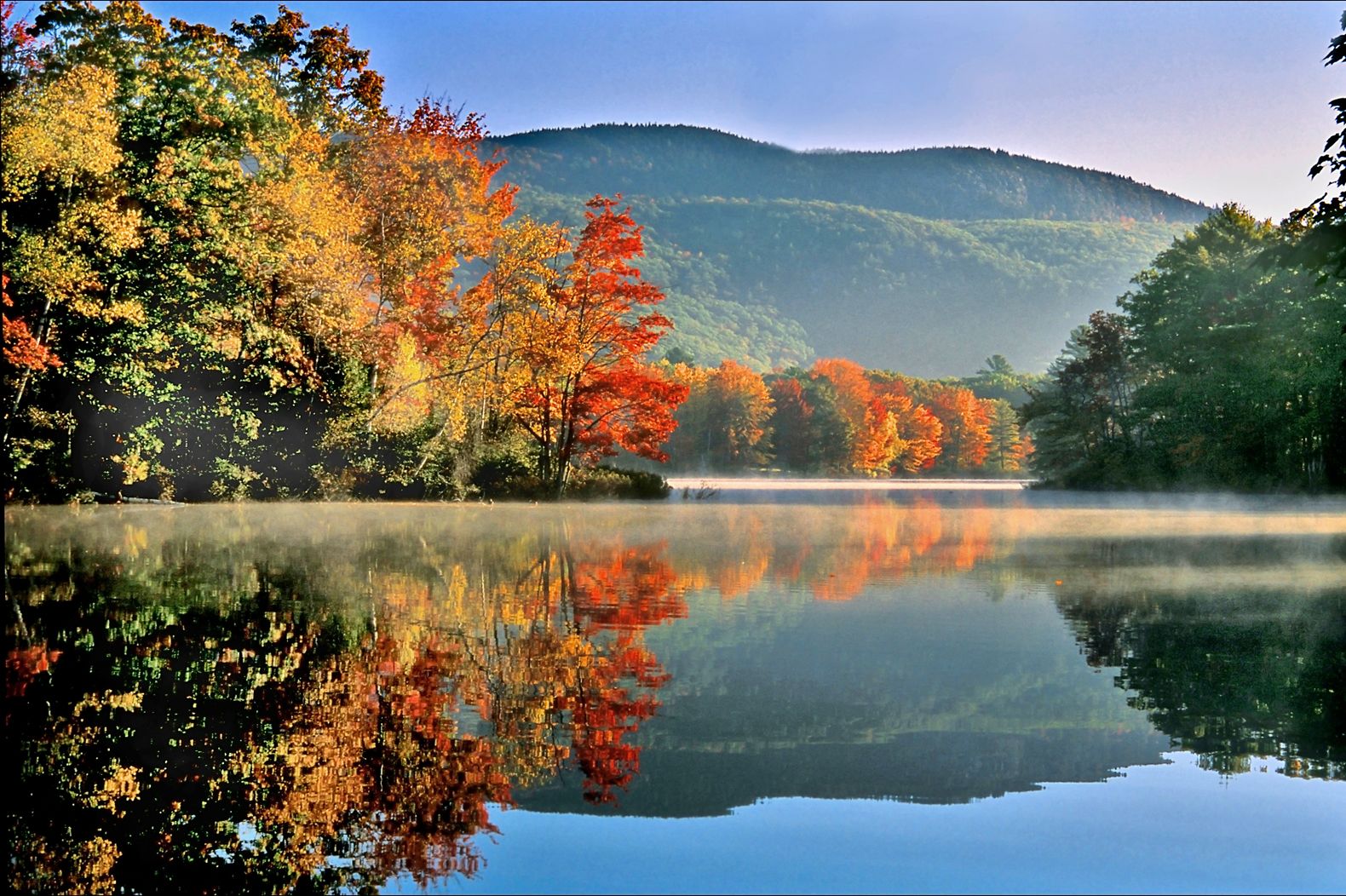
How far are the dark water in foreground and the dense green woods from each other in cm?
3188

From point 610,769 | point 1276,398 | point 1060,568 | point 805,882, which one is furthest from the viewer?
point 1276,398

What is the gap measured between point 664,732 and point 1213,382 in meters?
47.3

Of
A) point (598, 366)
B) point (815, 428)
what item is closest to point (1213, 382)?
point (598, 366)

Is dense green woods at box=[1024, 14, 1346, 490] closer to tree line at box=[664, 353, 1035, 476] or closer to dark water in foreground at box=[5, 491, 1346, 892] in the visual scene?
dark water in foreground at box=[5, 491, 1346, 892]

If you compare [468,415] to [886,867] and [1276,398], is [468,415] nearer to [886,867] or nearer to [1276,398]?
[1276,398]

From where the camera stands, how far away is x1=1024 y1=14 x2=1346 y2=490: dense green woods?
4528cm

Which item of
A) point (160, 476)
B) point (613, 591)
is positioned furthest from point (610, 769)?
point (160, 476)

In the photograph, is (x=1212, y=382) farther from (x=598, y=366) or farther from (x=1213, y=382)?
(x=598, y=366)

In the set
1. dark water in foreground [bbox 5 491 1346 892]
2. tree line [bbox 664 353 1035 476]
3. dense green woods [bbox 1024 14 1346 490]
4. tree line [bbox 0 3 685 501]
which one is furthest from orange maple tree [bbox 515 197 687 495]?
tree line [bbox 664 353 1035 476]

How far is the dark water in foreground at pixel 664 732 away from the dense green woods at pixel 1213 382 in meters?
31.9

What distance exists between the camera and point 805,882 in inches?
180

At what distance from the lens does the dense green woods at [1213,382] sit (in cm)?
4528

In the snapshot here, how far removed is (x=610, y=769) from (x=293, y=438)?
30.1 m

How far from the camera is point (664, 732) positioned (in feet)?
22.4
